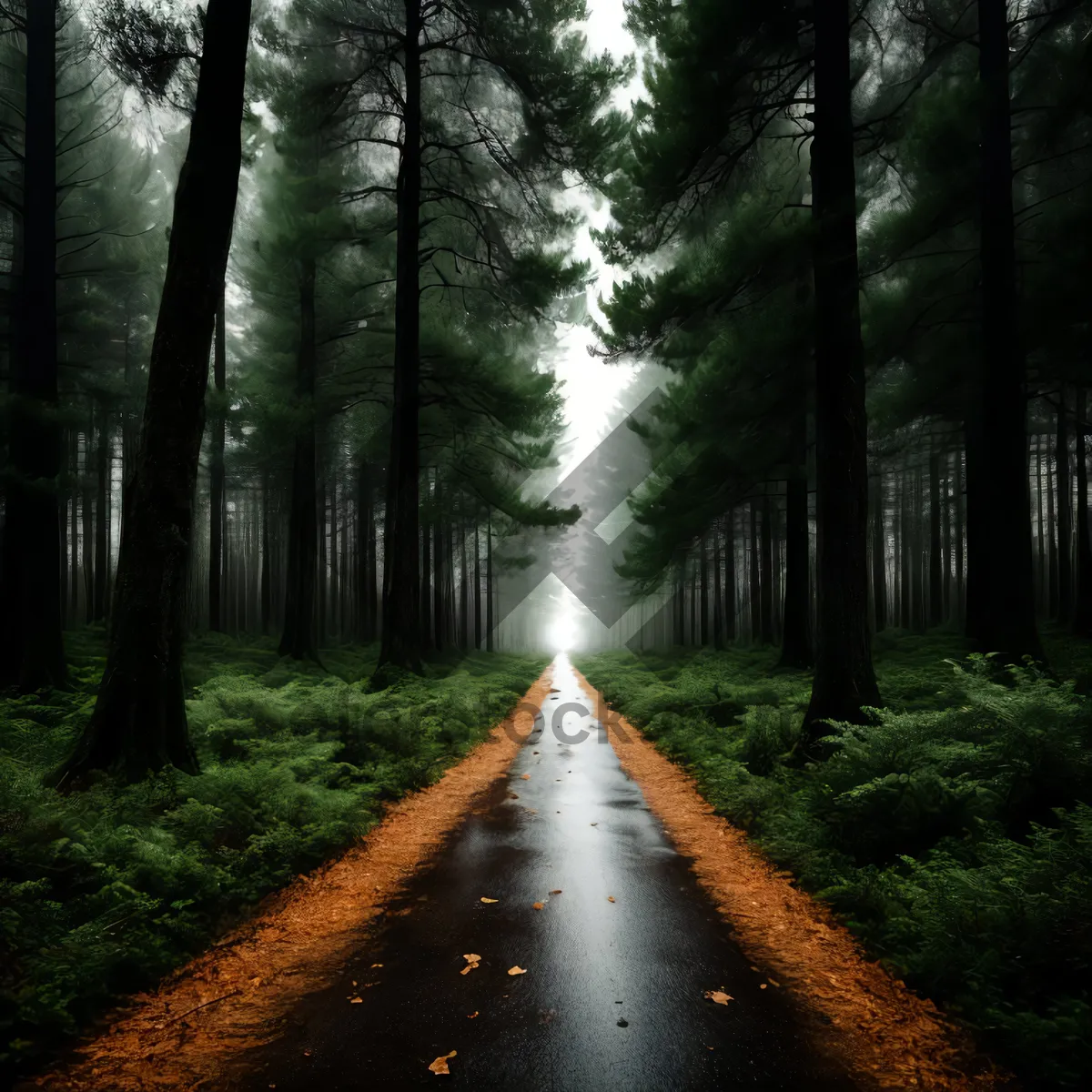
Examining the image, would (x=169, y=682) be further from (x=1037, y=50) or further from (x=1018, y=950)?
(x=1037, y=50)

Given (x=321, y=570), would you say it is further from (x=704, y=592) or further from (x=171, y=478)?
(x=171, y=478)

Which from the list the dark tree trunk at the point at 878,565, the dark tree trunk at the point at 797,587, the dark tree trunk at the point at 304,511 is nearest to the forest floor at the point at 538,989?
the dark tree trunk at the point at 797,587

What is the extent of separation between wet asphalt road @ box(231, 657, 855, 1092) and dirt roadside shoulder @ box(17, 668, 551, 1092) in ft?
0.62

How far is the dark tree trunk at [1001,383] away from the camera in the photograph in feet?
29.1

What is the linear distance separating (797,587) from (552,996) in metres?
11.9

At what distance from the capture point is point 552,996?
3.26 metres

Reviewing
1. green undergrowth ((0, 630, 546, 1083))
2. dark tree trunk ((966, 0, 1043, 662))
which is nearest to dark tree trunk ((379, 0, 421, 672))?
green undergrowth ((0, 630, 546, 1083))

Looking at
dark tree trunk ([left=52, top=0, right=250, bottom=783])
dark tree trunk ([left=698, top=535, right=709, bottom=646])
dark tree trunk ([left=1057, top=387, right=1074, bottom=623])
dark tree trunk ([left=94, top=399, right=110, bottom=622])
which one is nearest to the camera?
dark tree trunk ([left=52, top=0, right=250, bottom=783])

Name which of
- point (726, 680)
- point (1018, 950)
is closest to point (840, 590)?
point (1018, 950)

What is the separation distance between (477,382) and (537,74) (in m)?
6.31

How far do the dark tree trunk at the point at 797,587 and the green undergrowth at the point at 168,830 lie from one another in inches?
319

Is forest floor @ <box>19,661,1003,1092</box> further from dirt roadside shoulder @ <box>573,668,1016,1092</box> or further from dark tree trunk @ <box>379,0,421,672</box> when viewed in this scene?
dark tree trunk @ <box>379,0,421,672</box>

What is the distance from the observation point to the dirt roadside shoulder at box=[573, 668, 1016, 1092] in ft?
8.96

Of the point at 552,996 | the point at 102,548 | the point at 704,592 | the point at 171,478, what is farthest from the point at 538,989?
the point at 704,592
